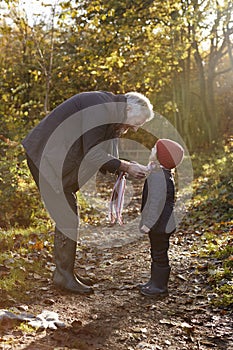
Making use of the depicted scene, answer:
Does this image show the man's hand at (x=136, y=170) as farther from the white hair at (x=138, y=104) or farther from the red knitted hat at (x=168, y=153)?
the white hair at (x=138, y=104)

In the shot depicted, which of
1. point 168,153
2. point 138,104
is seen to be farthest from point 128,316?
point 138,104

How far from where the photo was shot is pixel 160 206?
470cm

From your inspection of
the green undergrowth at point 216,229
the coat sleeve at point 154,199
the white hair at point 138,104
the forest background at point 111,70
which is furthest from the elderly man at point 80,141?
the forest background at point 111,70

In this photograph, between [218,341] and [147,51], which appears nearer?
[218,341]

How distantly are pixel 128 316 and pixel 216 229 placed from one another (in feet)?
13.1

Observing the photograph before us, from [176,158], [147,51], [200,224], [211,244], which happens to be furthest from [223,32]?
[176,158]

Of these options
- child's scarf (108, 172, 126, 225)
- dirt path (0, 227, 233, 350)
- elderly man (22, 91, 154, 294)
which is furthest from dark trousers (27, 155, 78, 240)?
dirt path (0, 227, 233, 350)

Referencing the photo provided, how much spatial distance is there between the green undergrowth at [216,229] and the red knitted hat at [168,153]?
148 cm

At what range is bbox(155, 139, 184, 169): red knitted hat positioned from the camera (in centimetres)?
469

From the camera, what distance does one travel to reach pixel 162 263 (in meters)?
4.86

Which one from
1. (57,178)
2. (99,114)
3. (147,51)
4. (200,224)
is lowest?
(200,224)

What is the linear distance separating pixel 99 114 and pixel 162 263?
1.74 meters

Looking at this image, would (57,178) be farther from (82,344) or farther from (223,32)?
(223,32)

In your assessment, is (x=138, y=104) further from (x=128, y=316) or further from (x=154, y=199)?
(x=128, y=316)
